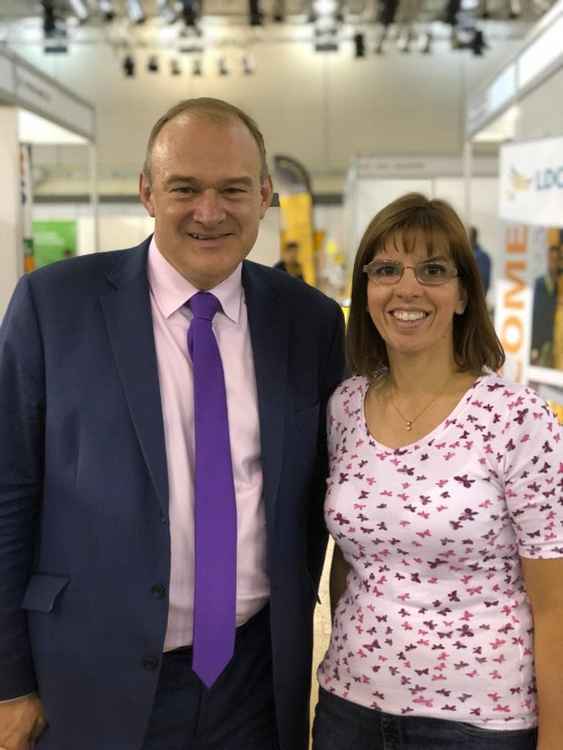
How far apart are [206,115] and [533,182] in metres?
3.28

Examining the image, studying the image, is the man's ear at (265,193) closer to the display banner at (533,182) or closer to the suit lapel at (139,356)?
the suit lapel at (139,356)

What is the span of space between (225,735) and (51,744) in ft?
1.11

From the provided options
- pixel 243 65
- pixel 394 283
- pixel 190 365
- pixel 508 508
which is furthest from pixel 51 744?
pixel 243 65

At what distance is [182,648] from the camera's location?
159 centimetres

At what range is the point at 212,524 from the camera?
1.53 m

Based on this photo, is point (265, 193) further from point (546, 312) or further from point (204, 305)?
point (546, 312)

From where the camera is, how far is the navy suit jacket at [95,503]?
1.50m

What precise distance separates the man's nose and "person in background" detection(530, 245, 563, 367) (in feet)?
10.5

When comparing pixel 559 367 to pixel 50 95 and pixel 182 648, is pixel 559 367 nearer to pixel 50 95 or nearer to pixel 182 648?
pixel 182 648

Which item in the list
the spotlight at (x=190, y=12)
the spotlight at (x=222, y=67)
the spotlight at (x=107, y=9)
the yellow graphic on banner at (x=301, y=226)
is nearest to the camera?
the spotlight at (x=190, y=12)

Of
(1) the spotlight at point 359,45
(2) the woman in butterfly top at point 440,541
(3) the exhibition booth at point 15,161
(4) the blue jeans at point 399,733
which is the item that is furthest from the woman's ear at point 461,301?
(1) the spotlight at point 359,45

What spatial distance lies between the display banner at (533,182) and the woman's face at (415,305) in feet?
9.53

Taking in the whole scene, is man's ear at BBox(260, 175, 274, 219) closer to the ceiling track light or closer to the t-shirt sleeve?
the t-shirt sleeve

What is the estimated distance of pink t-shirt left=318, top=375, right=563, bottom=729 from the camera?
4.55 feet
